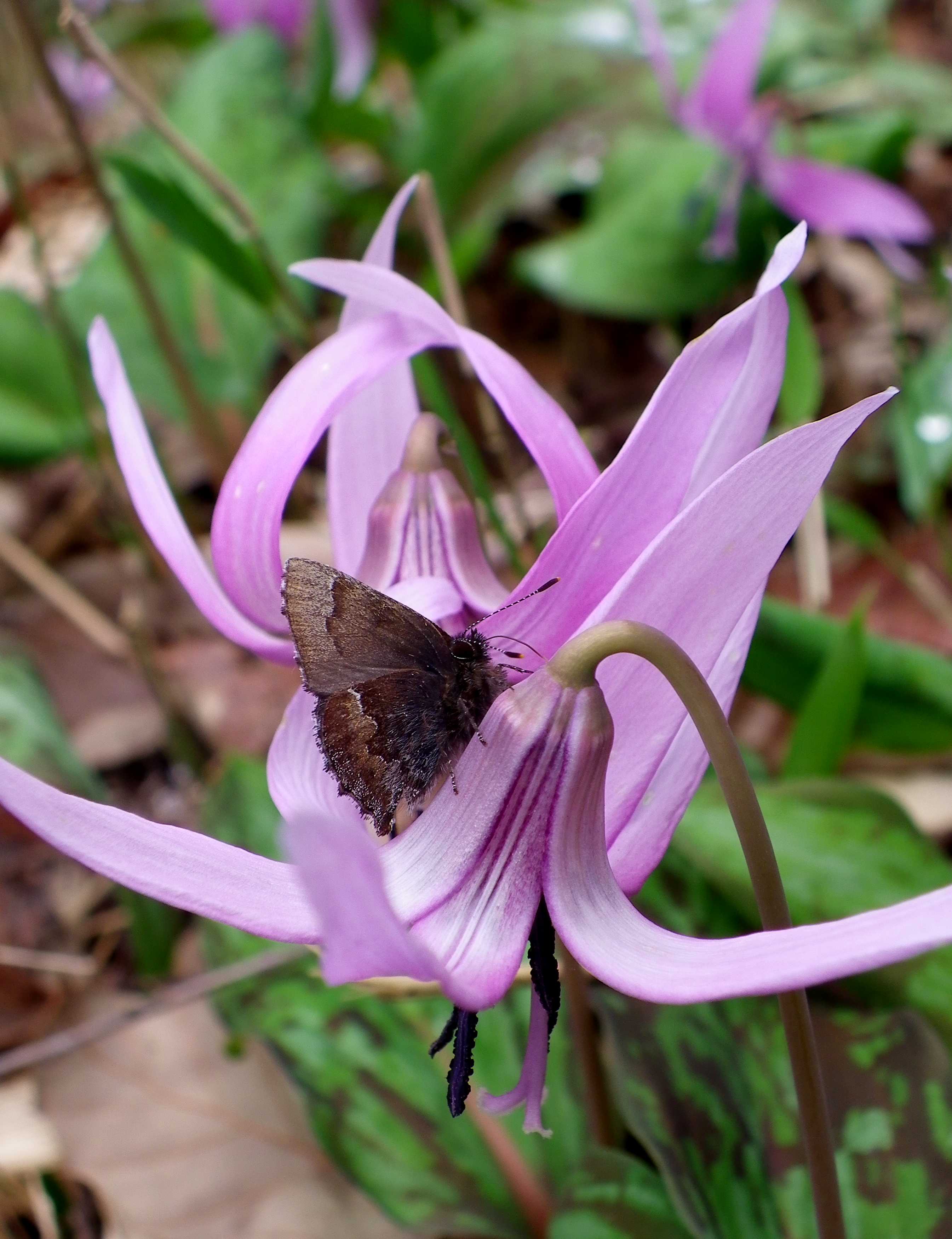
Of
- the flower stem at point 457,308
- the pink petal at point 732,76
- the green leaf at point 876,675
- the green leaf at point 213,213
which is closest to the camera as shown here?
the flower stem at point 457,308

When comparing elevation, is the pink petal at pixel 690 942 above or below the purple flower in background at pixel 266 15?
above

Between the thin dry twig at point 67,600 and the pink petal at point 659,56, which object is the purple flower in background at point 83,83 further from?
the pink petal at point 659,56

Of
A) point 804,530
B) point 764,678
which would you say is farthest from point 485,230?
point 764,678

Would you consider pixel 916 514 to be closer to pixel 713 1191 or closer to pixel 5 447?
pixel 713 1191

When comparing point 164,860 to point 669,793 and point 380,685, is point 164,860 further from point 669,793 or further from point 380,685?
point 669,793

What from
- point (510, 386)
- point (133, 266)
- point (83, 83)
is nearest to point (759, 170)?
point (133, 266)

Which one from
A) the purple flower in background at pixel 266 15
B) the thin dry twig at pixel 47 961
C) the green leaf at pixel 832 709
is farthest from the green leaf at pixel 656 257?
the thin dry twig at pixel 47 961

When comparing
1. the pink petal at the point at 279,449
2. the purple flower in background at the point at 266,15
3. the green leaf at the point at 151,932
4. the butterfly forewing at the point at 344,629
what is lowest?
the green leaf at the point at 151,932
